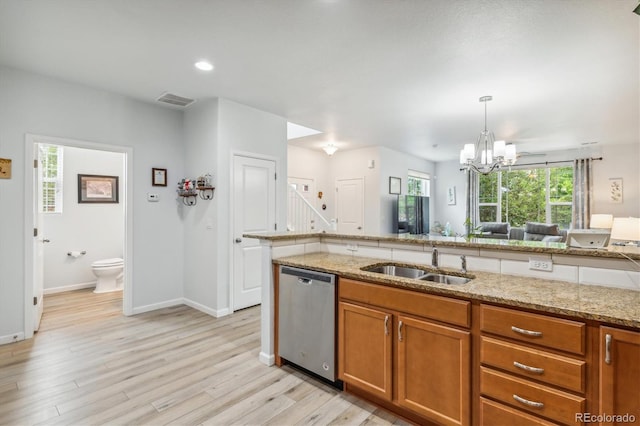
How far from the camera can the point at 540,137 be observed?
5980 millimetres

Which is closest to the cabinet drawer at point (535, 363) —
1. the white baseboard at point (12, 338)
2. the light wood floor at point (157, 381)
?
the light wood floor at point (157, 381)

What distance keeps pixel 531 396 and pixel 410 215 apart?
5886 mm

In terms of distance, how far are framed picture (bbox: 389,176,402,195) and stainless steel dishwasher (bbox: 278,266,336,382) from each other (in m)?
5.17

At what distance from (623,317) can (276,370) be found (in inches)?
86.8

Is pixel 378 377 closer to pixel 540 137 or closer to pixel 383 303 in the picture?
pixel 383 303

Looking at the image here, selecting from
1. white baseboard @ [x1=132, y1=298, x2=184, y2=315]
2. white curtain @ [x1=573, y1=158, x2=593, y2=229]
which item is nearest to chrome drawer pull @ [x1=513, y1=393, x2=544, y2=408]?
white baseboard @ [x1=132, y1=298, x2=184, y2=315]

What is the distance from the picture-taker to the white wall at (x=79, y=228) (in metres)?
4.75

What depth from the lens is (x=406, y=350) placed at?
6.11ft

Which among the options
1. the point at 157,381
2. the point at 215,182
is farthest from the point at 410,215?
the point at 157,381

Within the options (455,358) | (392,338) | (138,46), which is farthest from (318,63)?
(455,358)

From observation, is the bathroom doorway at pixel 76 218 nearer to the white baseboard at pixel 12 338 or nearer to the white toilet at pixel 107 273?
the white toilet at pixel 107 273

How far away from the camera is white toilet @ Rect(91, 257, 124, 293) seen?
15.4ft

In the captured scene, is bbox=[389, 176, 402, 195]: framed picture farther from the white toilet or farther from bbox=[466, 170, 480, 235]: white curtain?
the white toilet

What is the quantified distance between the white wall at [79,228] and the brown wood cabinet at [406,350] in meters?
4.79
